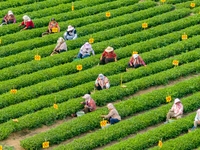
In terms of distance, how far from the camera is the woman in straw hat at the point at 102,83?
23328mm

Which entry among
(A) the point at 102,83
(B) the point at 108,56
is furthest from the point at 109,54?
(A) the point at 102,83

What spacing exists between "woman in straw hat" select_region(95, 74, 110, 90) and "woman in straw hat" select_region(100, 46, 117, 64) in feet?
6.16

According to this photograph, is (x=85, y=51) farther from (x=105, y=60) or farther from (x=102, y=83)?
(x=102, y=83)

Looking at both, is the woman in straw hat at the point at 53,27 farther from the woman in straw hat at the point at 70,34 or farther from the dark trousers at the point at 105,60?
the dark trousers at the point at 105,60

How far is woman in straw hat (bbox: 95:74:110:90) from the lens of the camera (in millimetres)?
23328

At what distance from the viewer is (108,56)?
25156mm

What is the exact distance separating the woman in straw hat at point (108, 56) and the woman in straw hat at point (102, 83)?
1877 millimetres

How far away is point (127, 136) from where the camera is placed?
2116 cm

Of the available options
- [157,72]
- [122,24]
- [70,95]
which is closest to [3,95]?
[70,95]

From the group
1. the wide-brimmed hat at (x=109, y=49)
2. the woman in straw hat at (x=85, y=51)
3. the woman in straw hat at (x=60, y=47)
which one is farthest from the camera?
the woman in straw hat at (x=60, y=47)

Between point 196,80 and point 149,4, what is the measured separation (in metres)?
8.07

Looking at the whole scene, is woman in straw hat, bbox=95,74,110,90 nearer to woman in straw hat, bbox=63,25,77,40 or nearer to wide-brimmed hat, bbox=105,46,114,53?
wide-brimmed hat, bbox=105,46,114,53

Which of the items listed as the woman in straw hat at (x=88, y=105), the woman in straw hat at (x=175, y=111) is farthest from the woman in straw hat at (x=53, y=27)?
the woman in straw hat at (x=175, y=111)

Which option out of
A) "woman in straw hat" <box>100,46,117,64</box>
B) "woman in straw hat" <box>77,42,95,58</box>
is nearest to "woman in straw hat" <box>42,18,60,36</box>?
"woman in straw hat" <box>77,42,95,58</box>
